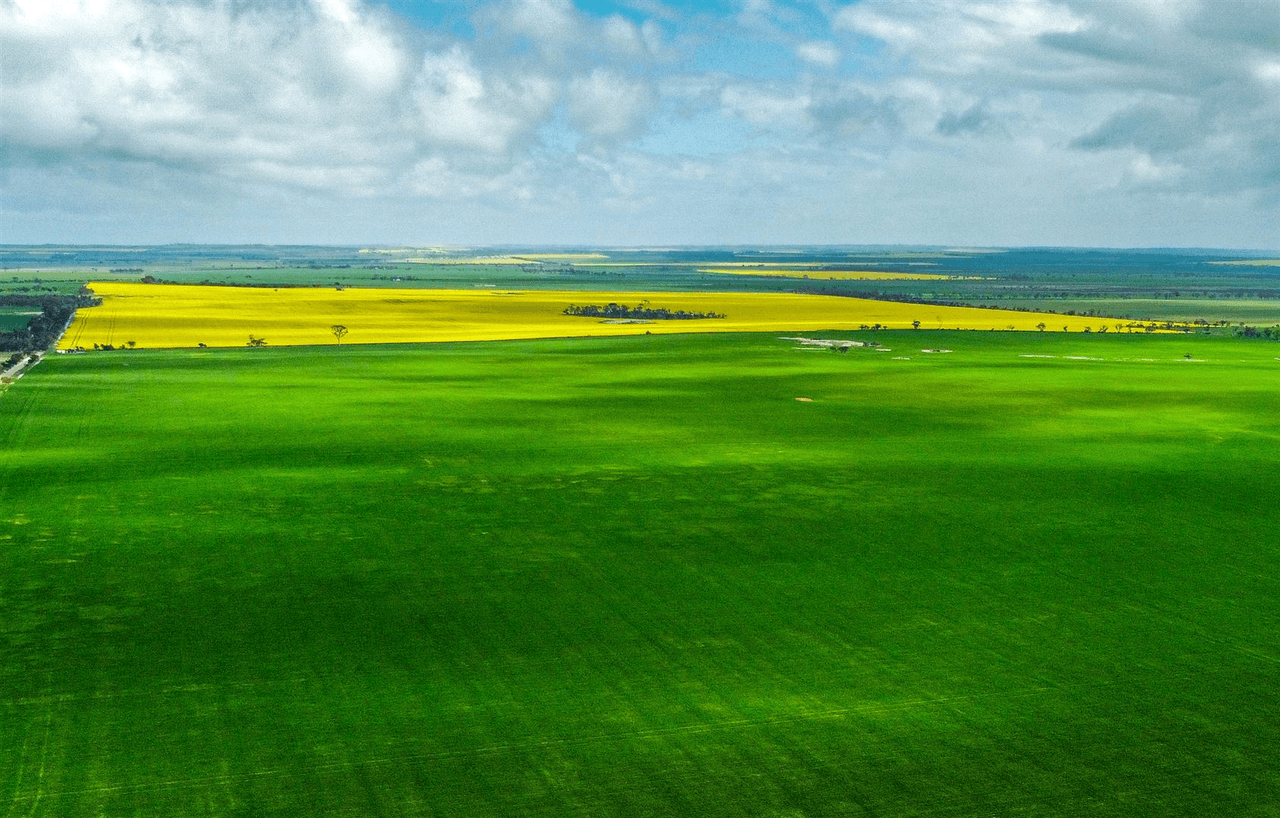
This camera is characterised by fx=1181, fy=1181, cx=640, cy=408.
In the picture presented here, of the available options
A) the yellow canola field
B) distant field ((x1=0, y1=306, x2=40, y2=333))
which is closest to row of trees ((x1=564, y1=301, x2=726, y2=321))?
the yellow canola field

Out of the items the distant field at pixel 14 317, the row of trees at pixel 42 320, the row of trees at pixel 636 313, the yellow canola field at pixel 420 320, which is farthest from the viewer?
the row of trees at pixel 636 313

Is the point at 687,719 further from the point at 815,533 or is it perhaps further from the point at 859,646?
the point at 815,533

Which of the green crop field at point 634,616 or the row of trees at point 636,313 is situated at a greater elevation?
the row of trees at point 636,313

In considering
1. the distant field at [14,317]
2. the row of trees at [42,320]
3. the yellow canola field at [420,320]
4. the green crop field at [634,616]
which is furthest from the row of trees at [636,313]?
the green crop field at [634,616]

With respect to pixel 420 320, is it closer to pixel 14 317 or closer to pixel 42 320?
pixel 42 320

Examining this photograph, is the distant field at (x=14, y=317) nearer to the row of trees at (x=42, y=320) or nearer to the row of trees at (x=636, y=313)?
the row of trees at (x=42, y=320)

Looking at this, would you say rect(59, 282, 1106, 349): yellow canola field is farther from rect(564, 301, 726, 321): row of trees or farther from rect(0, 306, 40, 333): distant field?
rect(0, 306, 40, 333): distant field
